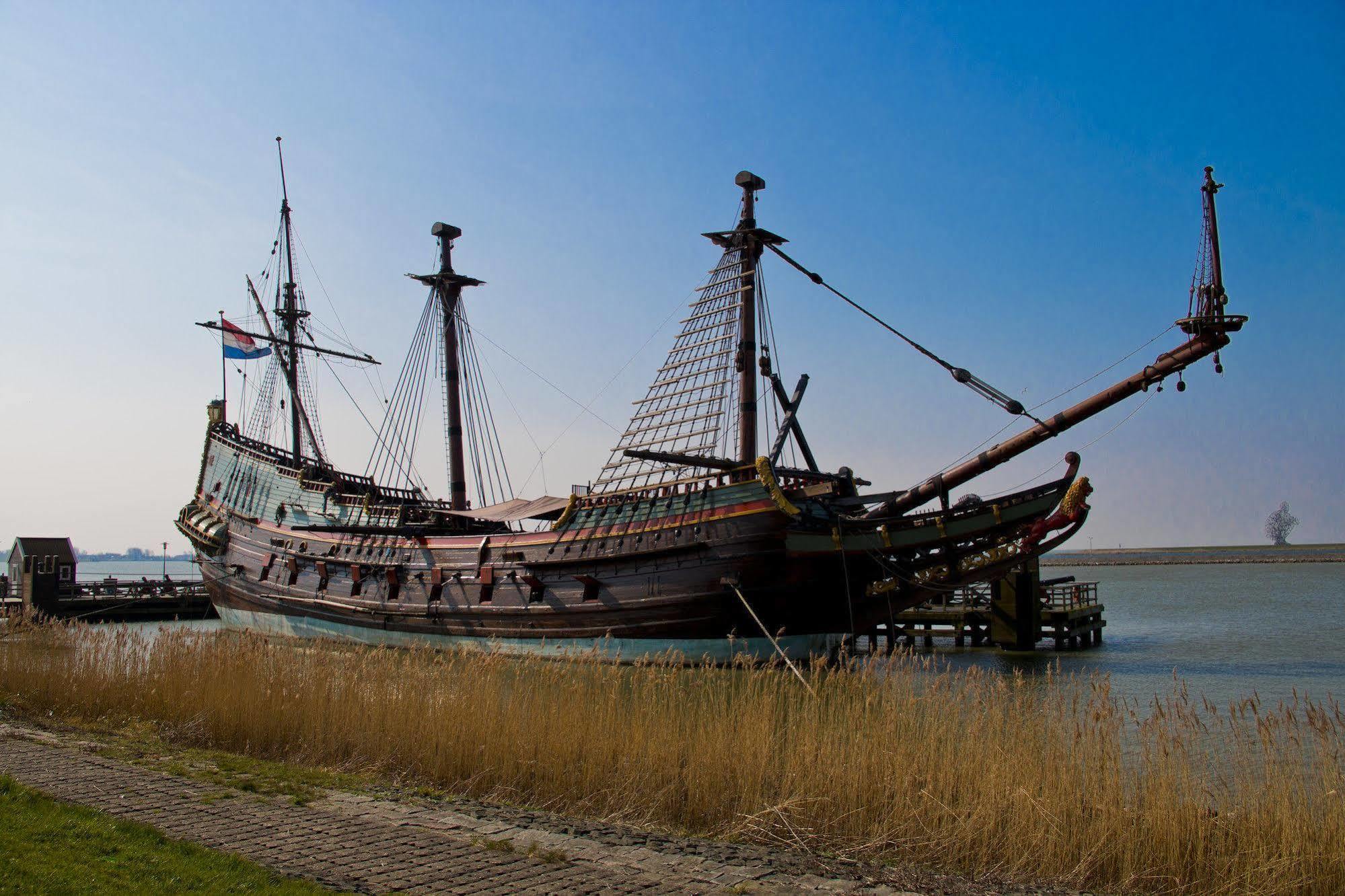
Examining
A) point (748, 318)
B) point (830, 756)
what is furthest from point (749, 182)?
point (830, 756)

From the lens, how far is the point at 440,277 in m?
34.5

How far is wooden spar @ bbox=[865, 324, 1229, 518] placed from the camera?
20.0 meters

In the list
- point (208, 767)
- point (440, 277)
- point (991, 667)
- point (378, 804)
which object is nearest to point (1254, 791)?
point (378, 804)

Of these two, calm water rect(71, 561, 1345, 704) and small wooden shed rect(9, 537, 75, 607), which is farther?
small wooden shed rect(9, 537, 75, 607)

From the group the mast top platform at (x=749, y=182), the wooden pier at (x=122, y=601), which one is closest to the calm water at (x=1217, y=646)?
the mast top platform at (x=749, y=182)

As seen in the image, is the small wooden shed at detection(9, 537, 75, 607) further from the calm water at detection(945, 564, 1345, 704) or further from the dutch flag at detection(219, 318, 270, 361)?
the calm water at detection(945, 564, 1345, 704)

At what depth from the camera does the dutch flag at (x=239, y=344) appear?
38.5m

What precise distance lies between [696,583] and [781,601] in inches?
75.3

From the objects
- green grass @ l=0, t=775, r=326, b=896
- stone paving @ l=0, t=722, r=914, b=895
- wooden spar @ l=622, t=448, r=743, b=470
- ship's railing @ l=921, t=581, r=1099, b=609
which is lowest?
stone paving @ l=0, t=722, r=914, b=895

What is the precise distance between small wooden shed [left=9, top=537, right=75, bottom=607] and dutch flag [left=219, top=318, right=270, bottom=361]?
1265 cm

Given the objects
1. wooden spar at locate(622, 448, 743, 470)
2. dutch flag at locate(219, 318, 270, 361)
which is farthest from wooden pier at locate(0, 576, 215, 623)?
wooden spar at locate(622, 448, 743, 470)

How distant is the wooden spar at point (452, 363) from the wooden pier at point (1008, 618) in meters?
14.5

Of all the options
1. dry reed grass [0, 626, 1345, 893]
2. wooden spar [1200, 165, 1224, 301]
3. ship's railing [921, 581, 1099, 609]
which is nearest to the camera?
dry reed grass [0, 626, 1345, 893]

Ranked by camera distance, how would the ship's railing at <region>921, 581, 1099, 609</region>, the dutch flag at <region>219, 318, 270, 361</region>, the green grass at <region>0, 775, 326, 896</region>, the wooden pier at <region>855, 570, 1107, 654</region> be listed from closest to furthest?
the green grass at <region>0, 775, 326, 896</region> < the wooden pier at <region>855, 570, 1107, 654</region> < the ship's railing at <region>921, 581, 1099, 609</region> < the dutch flag at <region>219, 318, 270, 361</region>
